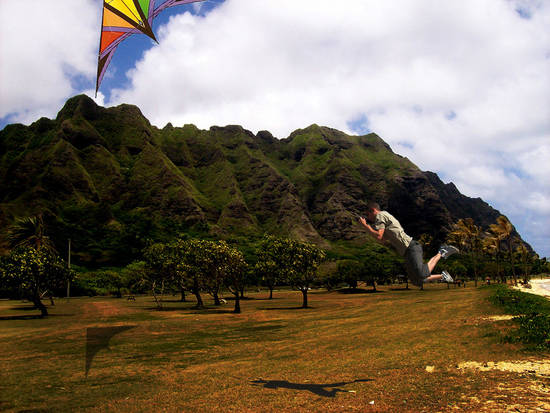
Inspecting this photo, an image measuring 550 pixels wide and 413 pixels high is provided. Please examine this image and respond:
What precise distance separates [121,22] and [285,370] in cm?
1475

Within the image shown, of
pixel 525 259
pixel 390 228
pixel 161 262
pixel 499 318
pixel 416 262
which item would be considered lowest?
pixel 499 318

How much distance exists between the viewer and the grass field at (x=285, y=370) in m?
12.1

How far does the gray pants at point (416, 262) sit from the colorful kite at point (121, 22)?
9345mm

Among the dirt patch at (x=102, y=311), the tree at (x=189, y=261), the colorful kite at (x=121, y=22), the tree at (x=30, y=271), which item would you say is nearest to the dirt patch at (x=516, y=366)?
the colorful kite at (x=121, y=22)

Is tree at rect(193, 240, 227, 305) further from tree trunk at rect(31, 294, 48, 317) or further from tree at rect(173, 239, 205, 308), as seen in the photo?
tree trunk at rect(31, 294, 48, 317)

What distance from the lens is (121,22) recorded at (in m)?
7.30

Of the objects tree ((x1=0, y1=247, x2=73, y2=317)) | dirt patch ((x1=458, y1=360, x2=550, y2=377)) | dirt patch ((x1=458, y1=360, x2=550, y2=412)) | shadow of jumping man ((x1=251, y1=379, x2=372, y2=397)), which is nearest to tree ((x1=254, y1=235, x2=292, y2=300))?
tree ((x1=0, y1=247, x2=73, y2=317))

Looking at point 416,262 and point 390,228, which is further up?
point 390,228

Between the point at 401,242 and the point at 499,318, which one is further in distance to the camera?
the point at 499,318

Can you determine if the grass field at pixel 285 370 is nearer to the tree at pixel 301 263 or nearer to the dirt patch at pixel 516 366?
the dirt patch at pixel 516 366

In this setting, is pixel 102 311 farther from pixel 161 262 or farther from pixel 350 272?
pixel 350 272

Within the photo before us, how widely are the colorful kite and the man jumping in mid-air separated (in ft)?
25.3

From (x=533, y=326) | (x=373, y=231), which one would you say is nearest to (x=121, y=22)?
(x=373, y=231)

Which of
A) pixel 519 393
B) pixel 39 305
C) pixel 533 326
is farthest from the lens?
pixel 39 305
